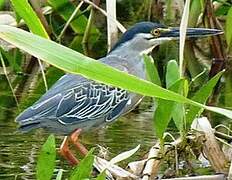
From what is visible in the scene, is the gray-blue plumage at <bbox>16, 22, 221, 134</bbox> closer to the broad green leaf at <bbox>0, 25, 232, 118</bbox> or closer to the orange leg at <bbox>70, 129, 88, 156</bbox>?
the orange leg at <bbox>70, 129, 88, 156</bbox>

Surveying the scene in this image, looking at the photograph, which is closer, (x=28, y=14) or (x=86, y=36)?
(x=28, y=14)

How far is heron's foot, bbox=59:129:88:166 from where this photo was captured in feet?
15.1

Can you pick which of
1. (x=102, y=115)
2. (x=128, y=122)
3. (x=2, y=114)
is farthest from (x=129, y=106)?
(x=2, y=114)

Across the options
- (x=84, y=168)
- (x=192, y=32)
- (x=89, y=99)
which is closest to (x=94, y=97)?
(x=89, y=99)

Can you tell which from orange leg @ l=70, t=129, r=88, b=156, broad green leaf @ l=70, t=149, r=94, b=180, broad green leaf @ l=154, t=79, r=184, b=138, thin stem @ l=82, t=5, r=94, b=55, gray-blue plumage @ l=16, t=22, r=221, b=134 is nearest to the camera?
broad green leaf @ l=70, t=149, r=94, b=180

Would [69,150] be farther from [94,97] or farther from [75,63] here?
[75,63]

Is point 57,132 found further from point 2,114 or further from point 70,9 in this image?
point 70,9

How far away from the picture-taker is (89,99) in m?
4.86

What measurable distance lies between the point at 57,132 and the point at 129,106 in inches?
17.4

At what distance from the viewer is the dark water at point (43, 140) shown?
14.6 ft

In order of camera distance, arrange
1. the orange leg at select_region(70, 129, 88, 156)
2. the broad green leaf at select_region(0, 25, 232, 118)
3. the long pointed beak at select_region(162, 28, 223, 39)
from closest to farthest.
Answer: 1. the broad green leaf at select_region(0, 25, 232, 118)
2. the orange leg at select_region(70, 129, 88, 156)
3. the long pointed beak at select_region(162, 28, 223, 39)

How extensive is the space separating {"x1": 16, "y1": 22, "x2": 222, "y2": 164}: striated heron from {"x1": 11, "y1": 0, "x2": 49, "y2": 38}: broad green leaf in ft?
2.71

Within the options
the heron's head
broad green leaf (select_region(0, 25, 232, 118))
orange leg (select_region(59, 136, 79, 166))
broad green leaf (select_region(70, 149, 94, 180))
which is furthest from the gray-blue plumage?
broad green leaf (select_region(0, 25, 232, 118))

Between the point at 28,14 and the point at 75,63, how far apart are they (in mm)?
841
